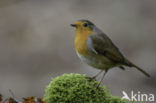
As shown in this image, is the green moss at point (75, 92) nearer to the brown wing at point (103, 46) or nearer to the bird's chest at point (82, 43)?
the bird's chest at point (82, 43)

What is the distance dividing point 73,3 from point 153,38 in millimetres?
2574

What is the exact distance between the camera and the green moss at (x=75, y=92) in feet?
16.0

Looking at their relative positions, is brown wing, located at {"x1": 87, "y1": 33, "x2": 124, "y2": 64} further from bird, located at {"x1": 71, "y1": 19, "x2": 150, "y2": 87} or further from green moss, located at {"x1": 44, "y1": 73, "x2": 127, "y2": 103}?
green moss, located at {"x1": 44, "y1": 73, "x2": 127, "y2": 103}

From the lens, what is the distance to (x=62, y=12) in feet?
38.5

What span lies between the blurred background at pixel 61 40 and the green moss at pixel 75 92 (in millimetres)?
3235

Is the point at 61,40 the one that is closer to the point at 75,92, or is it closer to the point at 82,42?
the point at 82,42

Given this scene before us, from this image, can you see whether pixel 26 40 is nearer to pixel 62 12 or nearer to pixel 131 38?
pixel 62 12

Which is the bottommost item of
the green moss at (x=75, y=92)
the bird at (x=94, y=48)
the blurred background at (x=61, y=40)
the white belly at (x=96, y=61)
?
the green moss at (x=75, y=92)

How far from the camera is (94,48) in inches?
211

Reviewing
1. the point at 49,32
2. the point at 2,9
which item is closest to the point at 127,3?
the point at 49,32

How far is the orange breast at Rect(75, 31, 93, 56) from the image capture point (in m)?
5.35

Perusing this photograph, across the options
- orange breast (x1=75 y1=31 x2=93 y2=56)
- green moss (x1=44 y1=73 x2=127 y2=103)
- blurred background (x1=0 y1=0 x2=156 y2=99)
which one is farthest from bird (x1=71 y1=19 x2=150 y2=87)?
blurred background (x1=0 y1=0 x2=156 y2=99)

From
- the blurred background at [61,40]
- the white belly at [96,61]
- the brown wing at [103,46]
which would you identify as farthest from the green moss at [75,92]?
the blurred background at [61,40]

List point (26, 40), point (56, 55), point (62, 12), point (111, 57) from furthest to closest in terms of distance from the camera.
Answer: point (62, 12) < point (26, 40) < point (56, 55) < point (111, 57)
